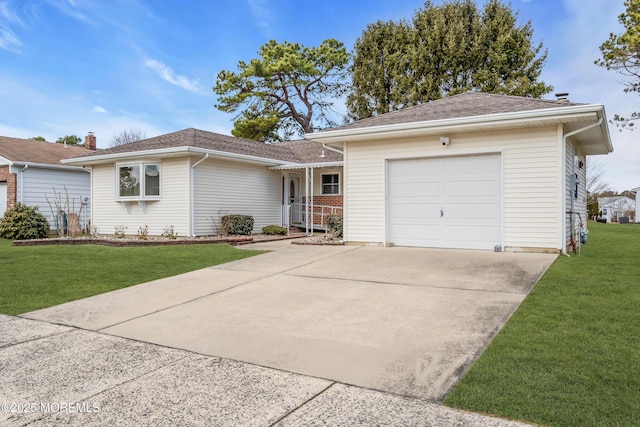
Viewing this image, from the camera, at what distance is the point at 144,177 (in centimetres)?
1441

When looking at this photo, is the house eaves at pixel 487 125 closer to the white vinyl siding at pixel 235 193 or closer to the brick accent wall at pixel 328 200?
the white vinyl siding at pixel 235 193

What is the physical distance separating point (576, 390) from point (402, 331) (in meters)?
1.64

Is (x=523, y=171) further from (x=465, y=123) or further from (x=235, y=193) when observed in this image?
(x=235, y=193)

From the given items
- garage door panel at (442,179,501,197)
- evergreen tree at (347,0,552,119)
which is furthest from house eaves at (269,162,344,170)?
evergreen tree at (347,0,552,119)

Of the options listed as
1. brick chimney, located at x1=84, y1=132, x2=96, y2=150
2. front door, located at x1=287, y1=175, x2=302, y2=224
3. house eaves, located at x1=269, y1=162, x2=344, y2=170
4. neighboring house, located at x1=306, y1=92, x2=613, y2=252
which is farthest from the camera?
brick chimney, located at x1=84, y1=132, x2=96, y2=150

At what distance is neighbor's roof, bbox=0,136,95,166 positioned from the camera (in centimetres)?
1728

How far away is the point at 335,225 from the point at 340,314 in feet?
26.2

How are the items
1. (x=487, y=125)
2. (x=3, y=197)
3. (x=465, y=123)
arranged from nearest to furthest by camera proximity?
(x=487, y=125)
(x=465, y=123)
(x=3, y=197)

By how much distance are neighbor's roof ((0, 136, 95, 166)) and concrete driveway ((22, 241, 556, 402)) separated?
45.1ft

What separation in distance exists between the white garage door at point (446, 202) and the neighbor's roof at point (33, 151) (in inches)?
567

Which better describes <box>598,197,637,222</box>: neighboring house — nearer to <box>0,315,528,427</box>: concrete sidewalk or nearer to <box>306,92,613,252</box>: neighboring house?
<box>306,92,613,252</box>: neighboring house

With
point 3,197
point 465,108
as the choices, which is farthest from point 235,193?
point 3,197

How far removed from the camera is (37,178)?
1753 centimetres

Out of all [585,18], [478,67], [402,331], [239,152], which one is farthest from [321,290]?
[478,67]
